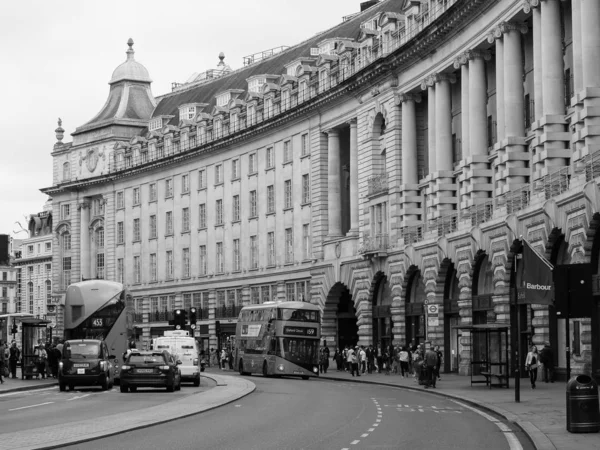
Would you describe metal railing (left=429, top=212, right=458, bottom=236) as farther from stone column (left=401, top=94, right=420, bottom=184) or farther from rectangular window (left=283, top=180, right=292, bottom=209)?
rectangular window (left=283, top=180, right=292, bottom=209)

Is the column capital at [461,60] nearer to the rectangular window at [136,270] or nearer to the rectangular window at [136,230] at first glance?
the rectangular window at [136,230]

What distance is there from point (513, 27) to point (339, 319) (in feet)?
105

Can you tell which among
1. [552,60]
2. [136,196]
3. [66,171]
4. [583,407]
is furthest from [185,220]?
[583,407]

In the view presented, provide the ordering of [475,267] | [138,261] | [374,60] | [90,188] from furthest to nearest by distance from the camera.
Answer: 1. [90,188]
2. [138,261]
3. [374,60]
4. [475,267]

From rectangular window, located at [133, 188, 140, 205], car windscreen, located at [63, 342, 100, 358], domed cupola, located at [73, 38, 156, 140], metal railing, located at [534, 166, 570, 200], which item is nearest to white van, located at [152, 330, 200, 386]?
car windscreen, located at [63, 342, 100, 358]

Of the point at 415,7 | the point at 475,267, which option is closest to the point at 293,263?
the point at 415,7

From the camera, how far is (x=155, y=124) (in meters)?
121

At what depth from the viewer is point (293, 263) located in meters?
90.2

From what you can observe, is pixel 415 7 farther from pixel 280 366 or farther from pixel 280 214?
pixel 280 214

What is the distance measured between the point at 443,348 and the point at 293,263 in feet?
89.7

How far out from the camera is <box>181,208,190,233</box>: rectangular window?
108m

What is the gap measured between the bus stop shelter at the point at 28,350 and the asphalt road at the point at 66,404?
7646 millimetres

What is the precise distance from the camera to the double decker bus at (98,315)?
55.9 m

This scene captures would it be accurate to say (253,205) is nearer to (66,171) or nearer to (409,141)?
(409,141)
